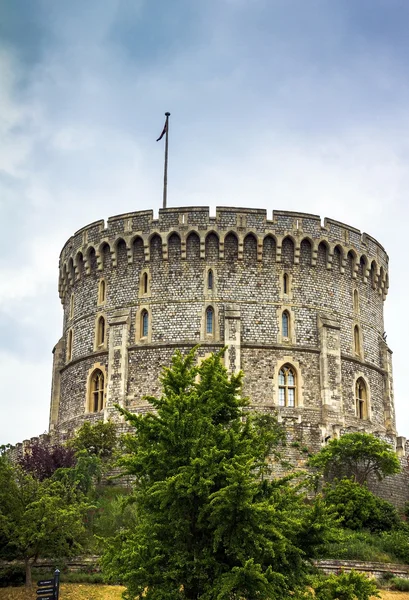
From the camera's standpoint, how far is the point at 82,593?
26.5 metres

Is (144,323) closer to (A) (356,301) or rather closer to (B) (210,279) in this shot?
(B) (210,279)

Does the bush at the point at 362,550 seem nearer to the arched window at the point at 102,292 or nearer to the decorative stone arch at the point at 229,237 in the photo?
the decorative stone arch at the point at 229,237

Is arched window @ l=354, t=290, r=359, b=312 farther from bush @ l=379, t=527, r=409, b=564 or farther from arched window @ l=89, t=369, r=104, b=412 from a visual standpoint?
bush @ l=379, t=527, r=409, b=564

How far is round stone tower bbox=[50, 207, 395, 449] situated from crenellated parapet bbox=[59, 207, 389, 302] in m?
0.06

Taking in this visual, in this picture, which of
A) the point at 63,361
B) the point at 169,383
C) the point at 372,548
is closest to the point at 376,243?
the point at 63,361

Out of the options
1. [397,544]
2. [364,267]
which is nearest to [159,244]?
[364,267]

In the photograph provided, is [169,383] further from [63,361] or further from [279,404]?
[63,361]

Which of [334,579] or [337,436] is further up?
[337,436]

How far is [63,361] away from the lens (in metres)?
48.1

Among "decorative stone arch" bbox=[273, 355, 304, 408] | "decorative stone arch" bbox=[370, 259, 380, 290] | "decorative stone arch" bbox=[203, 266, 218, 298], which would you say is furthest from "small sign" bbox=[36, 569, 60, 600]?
"decorative stone arch" bbox=[370, 259, 380, 290]

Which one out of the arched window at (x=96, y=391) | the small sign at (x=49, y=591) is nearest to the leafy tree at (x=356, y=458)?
the arched window at (x=96, y=391)

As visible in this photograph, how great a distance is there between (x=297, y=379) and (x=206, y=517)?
22.8m

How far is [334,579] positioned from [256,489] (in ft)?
10.7

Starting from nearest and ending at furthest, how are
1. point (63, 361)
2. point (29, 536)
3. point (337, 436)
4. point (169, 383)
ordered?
point (169, 383) → point (29, 536) → point (337, 436) → point (63, 361)
